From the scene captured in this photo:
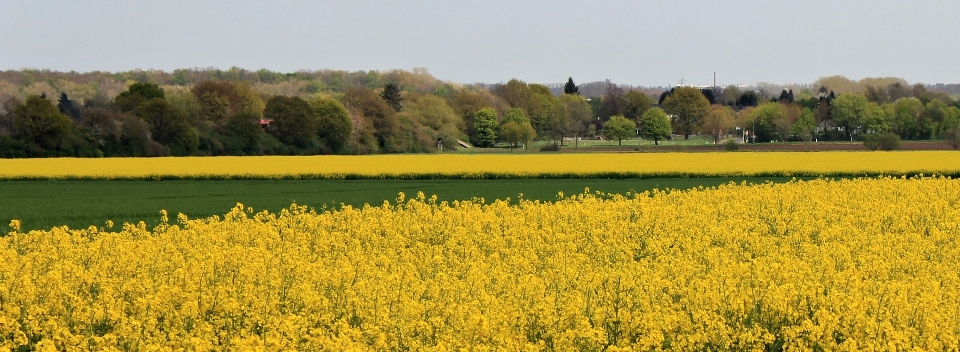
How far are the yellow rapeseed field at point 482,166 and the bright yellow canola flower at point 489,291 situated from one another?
29.5m

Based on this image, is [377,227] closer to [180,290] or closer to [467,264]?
[467,264]

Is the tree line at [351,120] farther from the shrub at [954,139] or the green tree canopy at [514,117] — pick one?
the shrub at [954,139]

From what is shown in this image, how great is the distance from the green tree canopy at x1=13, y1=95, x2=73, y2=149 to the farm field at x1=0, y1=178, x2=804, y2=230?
28606 millimetres

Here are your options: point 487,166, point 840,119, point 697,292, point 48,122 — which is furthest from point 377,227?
point 840,119

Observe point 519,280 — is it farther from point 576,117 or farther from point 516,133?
point 576,117

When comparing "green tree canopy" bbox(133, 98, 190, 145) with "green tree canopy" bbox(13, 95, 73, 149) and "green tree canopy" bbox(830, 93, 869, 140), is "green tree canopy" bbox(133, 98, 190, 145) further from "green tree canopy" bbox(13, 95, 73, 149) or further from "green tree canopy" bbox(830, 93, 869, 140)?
"green tree canopy" bbox(830, 93, 869, 140)

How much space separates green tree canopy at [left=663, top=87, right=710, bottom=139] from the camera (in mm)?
163500

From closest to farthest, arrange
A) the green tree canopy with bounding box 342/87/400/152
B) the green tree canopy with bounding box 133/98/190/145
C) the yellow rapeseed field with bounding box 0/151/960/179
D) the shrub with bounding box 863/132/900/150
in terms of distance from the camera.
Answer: the yellow rapeseed field with bounding box 0/151/960/179
the green tree canopy with bounding box 133/98/190/145
the shrub with bounding box 863/132/900/150
the green tree canopy with bounding box 342/87/400/152

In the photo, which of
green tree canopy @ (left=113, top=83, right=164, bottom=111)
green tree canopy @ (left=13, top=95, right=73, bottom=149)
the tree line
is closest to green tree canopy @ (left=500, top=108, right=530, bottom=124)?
the tree line

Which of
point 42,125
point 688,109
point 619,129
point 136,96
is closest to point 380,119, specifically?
point 136,96

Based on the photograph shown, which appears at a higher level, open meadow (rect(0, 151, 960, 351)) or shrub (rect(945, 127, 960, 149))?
open meadow (rect(0, 151, 960, 351))

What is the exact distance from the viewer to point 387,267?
11.5m

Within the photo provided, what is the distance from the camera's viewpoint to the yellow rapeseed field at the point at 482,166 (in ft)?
146

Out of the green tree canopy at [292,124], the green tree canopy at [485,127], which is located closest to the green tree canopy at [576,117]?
the green tree canopy at [485,127]
